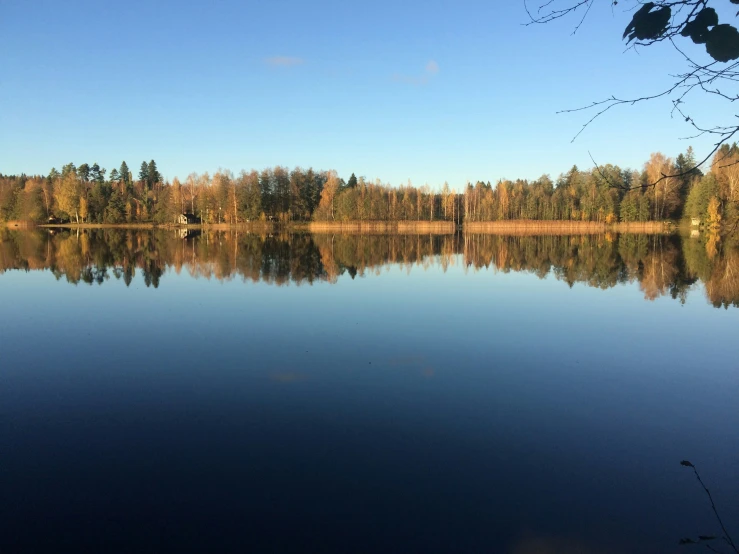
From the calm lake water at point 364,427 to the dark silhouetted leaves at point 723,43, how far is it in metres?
3.44

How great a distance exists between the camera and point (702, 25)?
1.92 metres

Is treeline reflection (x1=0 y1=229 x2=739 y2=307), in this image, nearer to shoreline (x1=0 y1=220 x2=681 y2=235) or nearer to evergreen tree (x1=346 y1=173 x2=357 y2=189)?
shoreline (x1=0 y1=220 x2=681 y2=235)

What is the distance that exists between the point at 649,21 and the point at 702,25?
0.20 m

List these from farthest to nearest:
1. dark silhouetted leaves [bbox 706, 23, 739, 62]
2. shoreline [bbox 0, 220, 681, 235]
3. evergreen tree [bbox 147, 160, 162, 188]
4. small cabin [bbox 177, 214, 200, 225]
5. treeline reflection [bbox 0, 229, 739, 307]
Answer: evergreen tree [bbox 147, 160, 162, 188]
small cabin [bbox 177, 214, 200, 225]
shoreline [bbox 0, 220, 681, 235]
treeline reflection [bbox 0, 229, 739, 307]
dark silhouetted leaves [bbox 706, 23, 739, 62]

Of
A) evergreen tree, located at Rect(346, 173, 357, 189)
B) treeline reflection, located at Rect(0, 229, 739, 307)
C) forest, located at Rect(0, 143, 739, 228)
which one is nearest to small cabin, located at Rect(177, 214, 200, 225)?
forest, located at Rect(0, 143, 739, 228)

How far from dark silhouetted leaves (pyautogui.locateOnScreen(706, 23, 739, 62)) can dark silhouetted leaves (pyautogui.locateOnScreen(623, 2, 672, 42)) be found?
0.17 metres

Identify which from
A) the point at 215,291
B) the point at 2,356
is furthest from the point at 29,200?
the point at 2,356

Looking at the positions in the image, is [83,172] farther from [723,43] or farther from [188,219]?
[723,43]

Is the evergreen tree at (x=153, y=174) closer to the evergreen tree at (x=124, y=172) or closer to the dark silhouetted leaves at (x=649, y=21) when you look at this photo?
the evergreen tree at (x=124, y=172)

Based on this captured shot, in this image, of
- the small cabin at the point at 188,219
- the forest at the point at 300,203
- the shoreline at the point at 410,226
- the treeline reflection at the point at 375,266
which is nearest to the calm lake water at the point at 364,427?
the treeline reflection at the point at 375,266

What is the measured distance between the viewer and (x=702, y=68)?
82.6 inches

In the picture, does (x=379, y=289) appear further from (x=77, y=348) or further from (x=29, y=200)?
(x=29, y=200)

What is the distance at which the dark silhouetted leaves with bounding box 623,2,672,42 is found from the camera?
76.2 inches

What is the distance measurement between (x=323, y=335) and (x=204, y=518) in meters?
6.20
